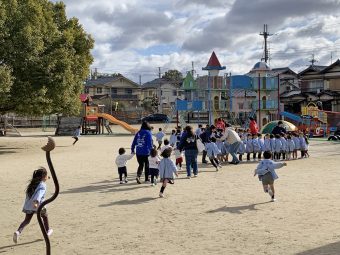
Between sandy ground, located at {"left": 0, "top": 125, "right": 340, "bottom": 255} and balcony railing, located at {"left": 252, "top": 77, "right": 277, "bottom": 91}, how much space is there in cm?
2514

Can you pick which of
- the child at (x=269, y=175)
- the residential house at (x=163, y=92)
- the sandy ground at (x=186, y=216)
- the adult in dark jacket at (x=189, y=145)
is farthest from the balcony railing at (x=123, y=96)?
the child at (x=269, y=175)

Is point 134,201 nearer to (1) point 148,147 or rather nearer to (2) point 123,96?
(1) point 148,147

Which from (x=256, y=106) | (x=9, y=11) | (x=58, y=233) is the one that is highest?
(x=9, y=11)

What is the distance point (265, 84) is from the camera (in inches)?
1615

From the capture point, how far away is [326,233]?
7.85m

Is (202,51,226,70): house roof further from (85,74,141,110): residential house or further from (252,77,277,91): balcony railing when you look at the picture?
(85,74,141,110): residential house

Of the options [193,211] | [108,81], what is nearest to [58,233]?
[193,211]

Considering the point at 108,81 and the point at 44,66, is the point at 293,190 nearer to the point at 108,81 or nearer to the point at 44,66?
the point at 44,66

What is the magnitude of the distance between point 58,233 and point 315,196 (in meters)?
6.48

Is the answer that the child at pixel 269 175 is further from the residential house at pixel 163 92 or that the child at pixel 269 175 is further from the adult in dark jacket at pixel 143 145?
the residential house at pixel 163 92

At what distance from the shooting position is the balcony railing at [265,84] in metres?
40.5

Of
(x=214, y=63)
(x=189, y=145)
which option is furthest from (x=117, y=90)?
(x=189, y=145)

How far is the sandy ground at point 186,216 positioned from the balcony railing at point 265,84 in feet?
82.5

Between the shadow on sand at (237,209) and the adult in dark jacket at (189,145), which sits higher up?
the adult in dark jacket at (189,145)
